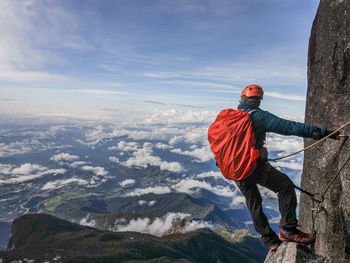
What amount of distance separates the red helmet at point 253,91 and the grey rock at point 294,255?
5.43 metres

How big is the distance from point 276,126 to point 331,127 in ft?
13.2

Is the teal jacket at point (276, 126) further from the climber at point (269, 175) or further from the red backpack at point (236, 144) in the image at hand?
the red backpack at point (236, 144)

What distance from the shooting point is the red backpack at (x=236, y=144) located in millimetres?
7895

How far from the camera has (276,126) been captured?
304 inches

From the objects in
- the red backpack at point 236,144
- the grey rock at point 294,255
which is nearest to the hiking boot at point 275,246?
the grey rock at point 294,255

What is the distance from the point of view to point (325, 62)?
10781 mm

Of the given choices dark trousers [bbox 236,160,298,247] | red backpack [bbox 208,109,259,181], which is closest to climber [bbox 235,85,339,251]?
dark trousers [bbox 236,160,298,247]

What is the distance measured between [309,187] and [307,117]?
138 inches

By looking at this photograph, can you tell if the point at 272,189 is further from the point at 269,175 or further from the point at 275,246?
the point at 275,246

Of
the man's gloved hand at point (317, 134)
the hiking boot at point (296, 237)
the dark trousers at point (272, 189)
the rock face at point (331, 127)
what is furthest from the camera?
the rock face at point (331, 127)

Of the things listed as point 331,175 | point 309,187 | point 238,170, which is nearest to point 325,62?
point 331,175

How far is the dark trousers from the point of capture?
8500 mm

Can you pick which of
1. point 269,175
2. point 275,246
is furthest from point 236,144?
point 275,246

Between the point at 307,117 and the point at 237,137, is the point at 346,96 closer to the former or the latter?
the point at 307,117
